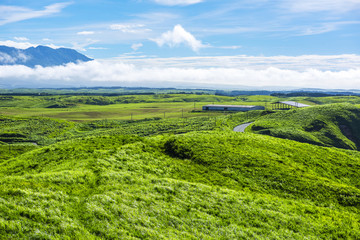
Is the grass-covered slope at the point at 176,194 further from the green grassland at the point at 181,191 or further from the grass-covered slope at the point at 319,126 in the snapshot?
the grass-covered slope at the point at 319,126

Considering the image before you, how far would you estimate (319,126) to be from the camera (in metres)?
121

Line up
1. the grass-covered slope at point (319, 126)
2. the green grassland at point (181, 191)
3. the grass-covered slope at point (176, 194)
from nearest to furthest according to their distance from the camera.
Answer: the grass-covered slope at point (176, 194), the green grassland at point (181, 191), the grass-covered slope at point (319, 126)

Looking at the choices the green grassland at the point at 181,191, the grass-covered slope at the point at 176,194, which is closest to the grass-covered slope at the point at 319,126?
the green grassland at the point at 181,191

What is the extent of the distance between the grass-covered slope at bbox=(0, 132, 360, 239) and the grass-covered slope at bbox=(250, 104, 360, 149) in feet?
212

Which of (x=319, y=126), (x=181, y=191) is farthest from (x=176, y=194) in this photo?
(x=319, y=126)

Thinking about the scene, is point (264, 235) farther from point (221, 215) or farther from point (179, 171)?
point (179, 171)

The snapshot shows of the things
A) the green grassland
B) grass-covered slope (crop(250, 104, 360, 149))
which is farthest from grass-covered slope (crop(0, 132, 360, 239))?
grass-covered slope (crop(250, 104, 360, 149))

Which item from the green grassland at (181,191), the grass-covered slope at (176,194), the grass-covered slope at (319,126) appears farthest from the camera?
the grass-covered slope at (319,126)

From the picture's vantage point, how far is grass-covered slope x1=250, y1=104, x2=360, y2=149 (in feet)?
349

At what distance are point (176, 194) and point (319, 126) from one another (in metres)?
118

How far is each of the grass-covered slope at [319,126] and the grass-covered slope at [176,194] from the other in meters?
64.6

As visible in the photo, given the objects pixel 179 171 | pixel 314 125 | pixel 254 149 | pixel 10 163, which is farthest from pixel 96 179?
pixel 314 125

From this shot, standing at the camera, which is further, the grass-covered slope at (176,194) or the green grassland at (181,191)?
the green grassland at (181,191)

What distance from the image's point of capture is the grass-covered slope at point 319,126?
106312 millimetres
